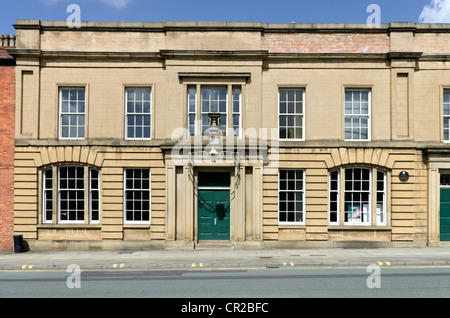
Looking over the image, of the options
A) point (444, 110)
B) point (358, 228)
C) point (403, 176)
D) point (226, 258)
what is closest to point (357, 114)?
point (403, 176)

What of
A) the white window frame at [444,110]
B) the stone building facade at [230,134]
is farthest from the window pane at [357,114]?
the white window frame at [444,110]

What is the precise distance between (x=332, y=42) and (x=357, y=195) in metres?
7.04

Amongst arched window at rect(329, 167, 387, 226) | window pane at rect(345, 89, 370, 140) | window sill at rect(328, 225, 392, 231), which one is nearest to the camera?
window sill at rect(328, 225, 392, 231)

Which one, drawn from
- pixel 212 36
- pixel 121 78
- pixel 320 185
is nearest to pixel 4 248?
pixel 121 78

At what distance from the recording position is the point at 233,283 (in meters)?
10.8

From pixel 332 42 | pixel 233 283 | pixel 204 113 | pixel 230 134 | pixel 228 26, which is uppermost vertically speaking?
pixel 228 26

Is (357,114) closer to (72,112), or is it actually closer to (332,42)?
(332,42)

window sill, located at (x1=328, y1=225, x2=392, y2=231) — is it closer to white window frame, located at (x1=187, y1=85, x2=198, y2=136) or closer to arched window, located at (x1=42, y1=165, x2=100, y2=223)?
white window frame, located at (x1=187, y1=85, x2=198, y2=136)

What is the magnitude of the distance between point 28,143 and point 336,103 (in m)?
13.8

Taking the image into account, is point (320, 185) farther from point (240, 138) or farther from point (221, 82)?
point (221, 82)

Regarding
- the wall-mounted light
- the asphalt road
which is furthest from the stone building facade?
the asphalt road

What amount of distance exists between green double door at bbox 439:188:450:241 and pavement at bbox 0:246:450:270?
28.5 inches

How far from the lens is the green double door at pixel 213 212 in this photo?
17.6 m

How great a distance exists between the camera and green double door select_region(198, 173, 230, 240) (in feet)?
57.9
